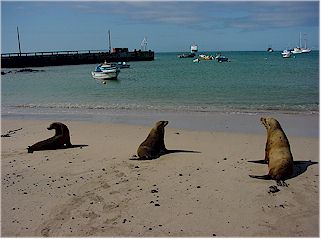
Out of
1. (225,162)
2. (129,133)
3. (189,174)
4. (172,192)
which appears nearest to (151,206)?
(172,192)

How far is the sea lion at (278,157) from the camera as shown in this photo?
6.96 meters

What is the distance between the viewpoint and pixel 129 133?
11.7 metres

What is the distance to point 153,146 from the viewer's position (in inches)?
355

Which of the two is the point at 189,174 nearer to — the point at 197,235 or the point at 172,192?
the point at 172,192

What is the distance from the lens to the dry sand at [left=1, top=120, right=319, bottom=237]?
17.4 ft

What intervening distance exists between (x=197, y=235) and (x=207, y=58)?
93738 mm

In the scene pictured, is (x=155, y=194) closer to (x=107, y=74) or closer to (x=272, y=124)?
(x=272, y=124)

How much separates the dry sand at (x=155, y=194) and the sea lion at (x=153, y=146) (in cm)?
30

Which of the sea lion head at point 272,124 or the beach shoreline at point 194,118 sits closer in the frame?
the sea lion head at point 272,124

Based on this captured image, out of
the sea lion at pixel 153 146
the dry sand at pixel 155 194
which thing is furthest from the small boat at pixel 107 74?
the sea lion at pixel 153 146

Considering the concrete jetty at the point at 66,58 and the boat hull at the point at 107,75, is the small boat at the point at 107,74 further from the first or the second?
the concrete jetty at the point at 66,58

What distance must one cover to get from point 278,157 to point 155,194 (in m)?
2.46

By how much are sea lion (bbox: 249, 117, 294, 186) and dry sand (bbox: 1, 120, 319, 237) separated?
19cm

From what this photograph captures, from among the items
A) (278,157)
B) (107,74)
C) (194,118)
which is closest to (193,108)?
(194,118)
